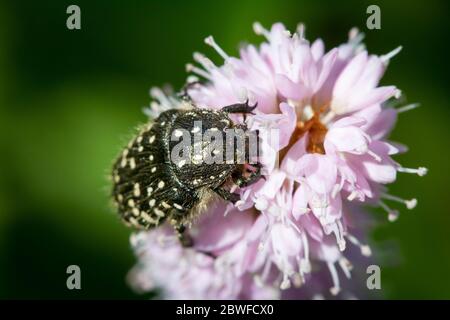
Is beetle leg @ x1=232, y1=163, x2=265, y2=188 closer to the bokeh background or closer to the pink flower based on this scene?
the pink flower

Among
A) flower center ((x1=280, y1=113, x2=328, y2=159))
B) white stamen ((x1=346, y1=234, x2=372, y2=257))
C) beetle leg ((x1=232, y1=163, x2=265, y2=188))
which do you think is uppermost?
flower center ((x1=280, y1=113, x2=328, y2=159))

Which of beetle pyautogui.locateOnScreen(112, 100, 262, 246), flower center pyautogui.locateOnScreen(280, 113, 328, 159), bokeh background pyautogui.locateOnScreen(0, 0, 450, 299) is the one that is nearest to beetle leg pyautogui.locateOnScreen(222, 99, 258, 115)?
beetle pyautogui.locateOnScreen(112, 100, 262, 246)

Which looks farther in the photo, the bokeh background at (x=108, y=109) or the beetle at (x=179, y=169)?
the bokeh background at (x=108, y=109)

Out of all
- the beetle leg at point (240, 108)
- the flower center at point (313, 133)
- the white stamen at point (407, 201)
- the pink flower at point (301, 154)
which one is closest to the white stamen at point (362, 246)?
the pink flower at point (301, 154)

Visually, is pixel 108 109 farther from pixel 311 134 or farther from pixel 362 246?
pixel 362 246

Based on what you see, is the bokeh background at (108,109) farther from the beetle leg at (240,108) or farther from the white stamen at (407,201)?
the beetle leg at (240,108)

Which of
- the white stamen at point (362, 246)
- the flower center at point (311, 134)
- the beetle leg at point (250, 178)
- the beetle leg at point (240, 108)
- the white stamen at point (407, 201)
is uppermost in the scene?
the beetle leg at point (240, 108)
